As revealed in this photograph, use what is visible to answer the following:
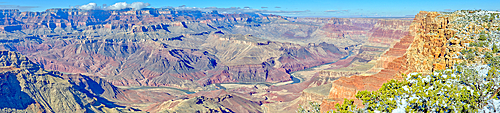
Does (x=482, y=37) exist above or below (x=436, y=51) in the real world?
above

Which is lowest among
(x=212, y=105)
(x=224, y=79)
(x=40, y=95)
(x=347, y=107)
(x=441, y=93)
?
(x=224, y=79)

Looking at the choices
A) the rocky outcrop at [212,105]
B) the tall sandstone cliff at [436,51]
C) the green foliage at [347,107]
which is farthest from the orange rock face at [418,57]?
the rocky outcrop at [212,105]

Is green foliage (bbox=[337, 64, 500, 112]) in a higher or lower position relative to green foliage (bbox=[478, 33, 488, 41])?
lower

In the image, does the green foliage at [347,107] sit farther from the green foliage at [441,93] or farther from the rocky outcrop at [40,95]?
the rocky outcrop at [40,95]

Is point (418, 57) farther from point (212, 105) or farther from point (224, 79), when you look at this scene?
point (224, 79)

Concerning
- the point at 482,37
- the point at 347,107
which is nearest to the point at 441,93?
the point at 347,107

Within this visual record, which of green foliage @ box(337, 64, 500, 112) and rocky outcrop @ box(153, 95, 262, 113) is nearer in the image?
green foliage @ box(337, 64, 500, 112)

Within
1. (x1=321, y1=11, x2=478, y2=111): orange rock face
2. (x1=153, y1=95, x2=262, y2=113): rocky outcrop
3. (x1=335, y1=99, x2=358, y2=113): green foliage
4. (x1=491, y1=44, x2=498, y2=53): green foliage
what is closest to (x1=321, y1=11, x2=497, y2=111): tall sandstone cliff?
(x1=321, y1=11, x2=478, y2=111): orange rock face

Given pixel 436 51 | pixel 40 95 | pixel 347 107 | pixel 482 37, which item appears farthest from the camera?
pixel 40 95

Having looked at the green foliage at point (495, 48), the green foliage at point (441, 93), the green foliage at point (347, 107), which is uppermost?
the green foliage at point (495, 48)

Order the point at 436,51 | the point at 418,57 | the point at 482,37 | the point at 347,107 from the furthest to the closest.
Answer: the point at 418,57, the point at 436,51, the point at 482,37, the point at 347,107

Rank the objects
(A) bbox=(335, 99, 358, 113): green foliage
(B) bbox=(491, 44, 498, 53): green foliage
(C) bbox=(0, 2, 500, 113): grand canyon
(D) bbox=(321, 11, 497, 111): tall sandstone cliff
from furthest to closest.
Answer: (C) bbox=(0, 2, 500, 113): grand canyon → (D) bbox=(321, 11, 497, 111): tall sandstone cliff → (B) bbox=(491, 44, 498, 53): green foliage → (A) bbox=(335, 99, 358, 113): green foliage

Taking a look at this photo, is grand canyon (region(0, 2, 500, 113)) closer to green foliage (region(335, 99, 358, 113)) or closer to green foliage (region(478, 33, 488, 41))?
green foliage (region(478, 33, 488, 41))
